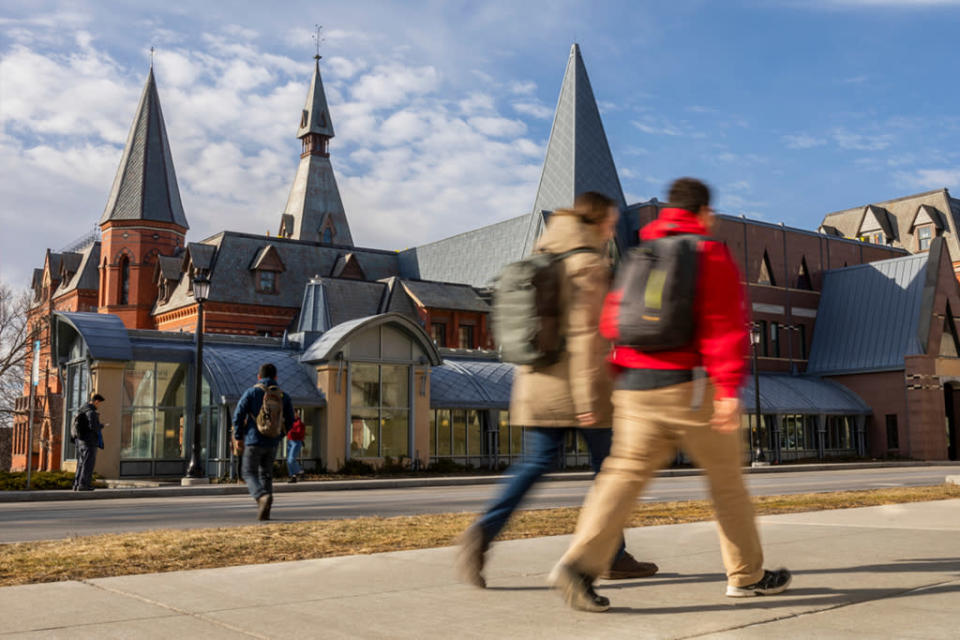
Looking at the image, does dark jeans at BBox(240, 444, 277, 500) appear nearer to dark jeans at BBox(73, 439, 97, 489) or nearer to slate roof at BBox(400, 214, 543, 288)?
dark jeans at BBox(73, 439, 97, 489)

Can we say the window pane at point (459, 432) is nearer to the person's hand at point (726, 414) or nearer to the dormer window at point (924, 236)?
the person's hand at point (726, 414)

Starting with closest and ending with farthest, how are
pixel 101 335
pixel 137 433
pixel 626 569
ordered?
pixel 626 569 → pixel 101 335 → pixel 137 433

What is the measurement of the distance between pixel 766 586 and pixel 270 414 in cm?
675

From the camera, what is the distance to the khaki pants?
13.8 feet

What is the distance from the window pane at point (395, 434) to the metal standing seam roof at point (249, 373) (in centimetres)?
233

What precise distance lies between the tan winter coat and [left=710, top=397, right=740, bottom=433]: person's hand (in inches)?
29.9

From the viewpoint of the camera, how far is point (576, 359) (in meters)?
4.83

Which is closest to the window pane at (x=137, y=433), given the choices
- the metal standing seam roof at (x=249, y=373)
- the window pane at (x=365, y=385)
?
the metal standing seam roof at (x=249, y=373)

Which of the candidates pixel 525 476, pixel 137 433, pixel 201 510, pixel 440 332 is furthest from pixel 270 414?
pixel 440 332

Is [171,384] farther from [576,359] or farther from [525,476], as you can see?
[576,359]

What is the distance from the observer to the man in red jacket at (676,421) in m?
4.18

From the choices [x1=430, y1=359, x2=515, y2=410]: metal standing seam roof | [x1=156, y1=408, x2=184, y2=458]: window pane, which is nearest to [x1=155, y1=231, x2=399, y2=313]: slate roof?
[x1=430, y1=359, x2=515, y2=410]: metal standing seam roof

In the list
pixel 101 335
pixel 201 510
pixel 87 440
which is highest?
pixel 101 335

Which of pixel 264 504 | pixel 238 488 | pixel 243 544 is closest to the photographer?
pixel 243 544
